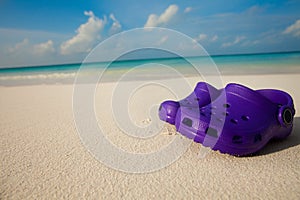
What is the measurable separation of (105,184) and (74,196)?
0.55 feet

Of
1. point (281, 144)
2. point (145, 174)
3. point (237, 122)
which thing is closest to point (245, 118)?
point (237, 122)

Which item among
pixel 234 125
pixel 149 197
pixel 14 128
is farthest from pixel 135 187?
pixel 14 128

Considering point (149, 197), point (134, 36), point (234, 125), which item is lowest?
point (149, 197)

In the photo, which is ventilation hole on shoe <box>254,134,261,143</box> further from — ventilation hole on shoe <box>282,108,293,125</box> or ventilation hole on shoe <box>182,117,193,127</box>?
ventilation hole on shoe <box>182,117,193,127</box>

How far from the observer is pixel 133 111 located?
2.60 meters

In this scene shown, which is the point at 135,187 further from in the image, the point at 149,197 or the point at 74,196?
the point at 74,196

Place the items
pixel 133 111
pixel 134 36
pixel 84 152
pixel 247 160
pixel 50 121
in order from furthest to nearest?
1. pixel 133 111
2. pixel 50 121
3. pixel 134 36
4. pixel 84 152
5. pixel 247 160

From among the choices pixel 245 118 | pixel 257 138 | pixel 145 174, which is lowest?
pixel 145 174

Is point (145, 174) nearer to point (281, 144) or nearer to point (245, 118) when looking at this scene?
point (245, 118)

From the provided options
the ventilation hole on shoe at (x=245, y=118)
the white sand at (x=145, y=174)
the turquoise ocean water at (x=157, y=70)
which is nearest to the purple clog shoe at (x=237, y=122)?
the ventilation hole on shoe at (x=245, y=118)

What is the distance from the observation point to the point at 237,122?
4.24 ft

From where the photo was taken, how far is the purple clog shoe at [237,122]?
1.23m

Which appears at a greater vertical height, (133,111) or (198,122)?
(198,122)

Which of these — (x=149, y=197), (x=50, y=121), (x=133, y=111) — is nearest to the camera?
(x=149, y=197)
